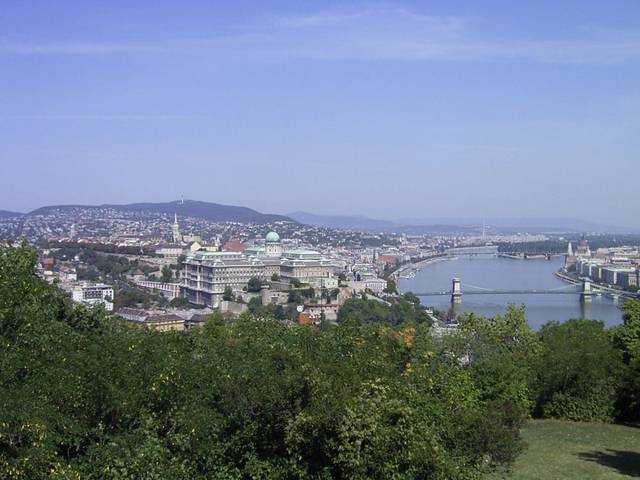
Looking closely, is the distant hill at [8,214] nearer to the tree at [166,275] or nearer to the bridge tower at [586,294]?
the tree at [166,275]

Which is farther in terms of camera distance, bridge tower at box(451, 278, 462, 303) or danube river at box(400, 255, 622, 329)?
bridge tower at box(451, 278, 462, 303)

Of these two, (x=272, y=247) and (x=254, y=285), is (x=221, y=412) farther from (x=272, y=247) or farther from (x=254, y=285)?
(x=272, y=247)

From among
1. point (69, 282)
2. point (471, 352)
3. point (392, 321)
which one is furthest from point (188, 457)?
point (69, 282)

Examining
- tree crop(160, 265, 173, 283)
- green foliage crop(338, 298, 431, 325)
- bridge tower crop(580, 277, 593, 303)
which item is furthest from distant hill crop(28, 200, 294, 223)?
green foliage crop(338, 298, 431, 325)

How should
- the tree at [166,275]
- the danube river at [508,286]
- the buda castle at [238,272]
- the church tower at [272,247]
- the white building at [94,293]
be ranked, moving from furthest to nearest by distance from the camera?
the church tower at [272,247]
the tree at [166,275]
the buda castle at [238,272]
the danube river at [508,286]
the white building at [94,293]

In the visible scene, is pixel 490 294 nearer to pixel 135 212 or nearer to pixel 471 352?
pixel 471 352

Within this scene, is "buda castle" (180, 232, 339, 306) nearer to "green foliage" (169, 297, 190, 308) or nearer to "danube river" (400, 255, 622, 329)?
"green foliage" (169, 297, 190, 308)

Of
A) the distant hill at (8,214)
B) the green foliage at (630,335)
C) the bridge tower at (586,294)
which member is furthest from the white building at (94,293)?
the distant hill at (8,214)
